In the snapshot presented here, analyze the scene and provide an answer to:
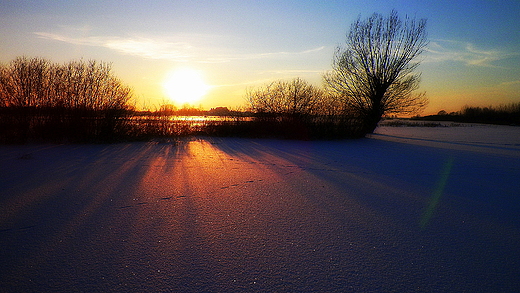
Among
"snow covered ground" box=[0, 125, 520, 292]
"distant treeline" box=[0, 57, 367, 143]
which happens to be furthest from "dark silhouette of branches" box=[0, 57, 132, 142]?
"snow covered ground" box=[0, 125, 520, 292]

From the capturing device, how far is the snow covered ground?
201 centimetres

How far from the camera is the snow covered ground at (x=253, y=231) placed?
6.61 feet

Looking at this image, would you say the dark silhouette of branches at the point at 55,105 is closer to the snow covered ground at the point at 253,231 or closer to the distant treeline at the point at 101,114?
the distant treeline at the point at 101,114

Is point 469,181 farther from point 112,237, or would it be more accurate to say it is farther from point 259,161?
point 112,237

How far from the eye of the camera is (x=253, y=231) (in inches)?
111

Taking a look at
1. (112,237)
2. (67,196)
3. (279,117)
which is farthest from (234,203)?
(279,117)

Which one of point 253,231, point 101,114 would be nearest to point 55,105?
point 101,114

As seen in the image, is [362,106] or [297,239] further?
[362,106]

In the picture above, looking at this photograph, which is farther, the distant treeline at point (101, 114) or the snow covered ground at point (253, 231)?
the distant treeline at point (101, 114)

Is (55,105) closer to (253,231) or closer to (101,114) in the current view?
(101,114)

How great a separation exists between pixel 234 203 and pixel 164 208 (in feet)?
3.01

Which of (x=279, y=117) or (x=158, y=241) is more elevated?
(x=279, y=117)

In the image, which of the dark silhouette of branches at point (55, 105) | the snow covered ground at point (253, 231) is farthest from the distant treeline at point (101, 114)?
the snow covered ground at point (253, 231)

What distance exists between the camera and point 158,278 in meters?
2.00
